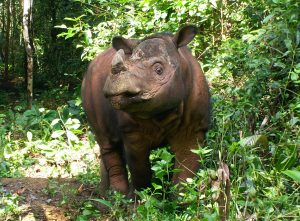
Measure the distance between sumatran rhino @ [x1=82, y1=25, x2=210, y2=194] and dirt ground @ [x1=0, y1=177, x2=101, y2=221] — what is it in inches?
17.6

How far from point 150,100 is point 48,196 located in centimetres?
189

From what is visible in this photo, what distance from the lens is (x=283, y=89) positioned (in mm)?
5613

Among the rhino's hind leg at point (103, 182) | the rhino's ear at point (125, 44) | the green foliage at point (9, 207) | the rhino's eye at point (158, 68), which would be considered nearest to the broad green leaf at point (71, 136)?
the rhino's hind leg at point (103, 182)

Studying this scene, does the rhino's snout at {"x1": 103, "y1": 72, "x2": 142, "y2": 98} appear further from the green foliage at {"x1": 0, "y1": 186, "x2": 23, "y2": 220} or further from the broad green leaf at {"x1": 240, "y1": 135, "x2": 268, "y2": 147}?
the green foliage at {"x1": 0, "y1": 186, "x2": 23, "y2": 220}

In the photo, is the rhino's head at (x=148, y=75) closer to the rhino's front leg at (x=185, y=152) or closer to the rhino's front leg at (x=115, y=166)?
the rhino's front leg at (x=185, y=152)

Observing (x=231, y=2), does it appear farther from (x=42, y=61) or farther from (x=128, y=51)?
(x=42, y=61)

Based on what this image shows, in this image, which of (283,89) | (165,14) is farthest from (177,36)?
(165,14)

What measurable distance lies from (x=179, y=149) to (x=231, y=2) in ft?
13.3

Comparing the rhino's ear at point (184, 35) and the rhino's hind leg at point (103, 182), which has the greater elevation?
the rhino's ear at point (184, 35)

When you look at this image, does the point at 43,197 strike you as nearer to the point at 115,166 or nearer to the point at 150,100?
the point at 115,166

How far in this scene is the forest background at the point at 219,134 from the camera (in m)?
4.01

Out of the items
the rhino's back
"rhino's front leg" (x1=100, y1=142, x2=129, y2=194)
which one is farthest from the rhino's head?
"rhino's front leg" (x1=100, y1=142, x2=129, y2=194)

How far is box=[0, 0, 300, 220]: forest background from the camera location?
4008 mm

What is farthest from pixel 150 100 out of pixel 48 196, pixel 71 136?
pixel 71 136
